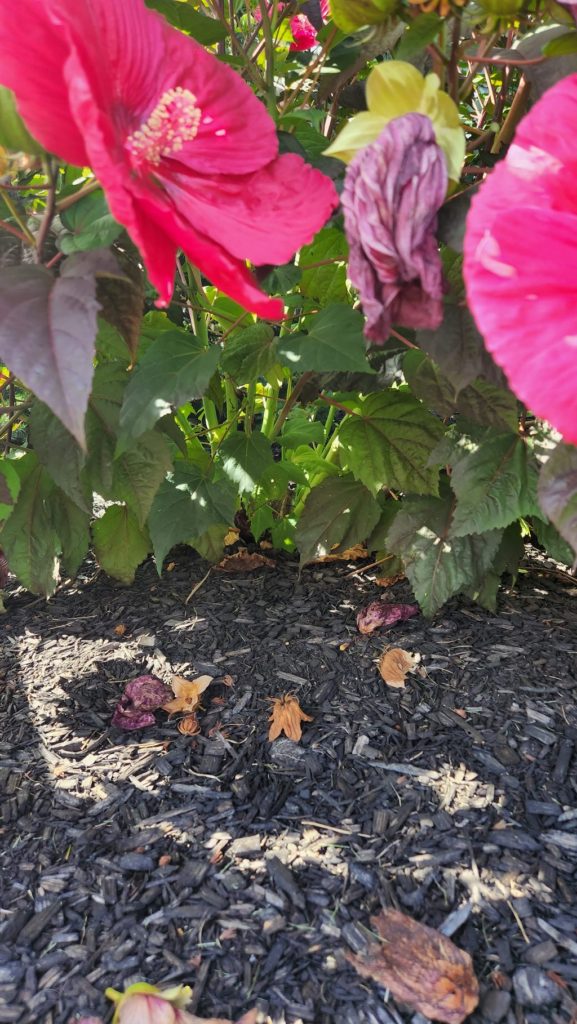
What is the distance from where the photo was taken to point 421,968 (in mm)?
895

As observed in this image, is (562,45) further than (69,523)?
No

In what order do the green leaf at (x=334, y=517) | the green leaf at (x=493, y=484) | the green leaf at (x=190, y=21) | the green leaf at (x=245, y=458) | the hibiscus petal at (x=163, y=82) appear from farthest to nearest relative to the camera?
1. the green leaf at (x=334, y=517)
2. the green leaf at (x=245, y=458)
3. the green leaf at (x=493, y=484)
4. the green leaf at (x=190, y=21)
5. the hibiscus petal at (x=163, y=82)

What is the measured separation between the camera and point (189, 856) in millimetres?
1097

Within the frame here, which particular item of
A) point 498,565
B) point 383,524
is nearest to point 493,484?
point 498,565

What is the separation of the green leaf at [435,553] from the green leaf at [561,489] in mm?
742

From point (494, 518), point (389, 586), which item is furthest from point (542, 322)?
point (389, 586)

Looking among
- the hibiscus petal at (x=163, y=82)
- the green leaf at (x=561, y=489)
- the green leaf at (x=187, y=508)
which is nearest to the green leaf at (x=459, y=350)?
the green leaf at (x=561, y=489)

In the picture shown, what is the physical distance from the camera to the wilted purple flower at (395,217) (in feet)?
1.89

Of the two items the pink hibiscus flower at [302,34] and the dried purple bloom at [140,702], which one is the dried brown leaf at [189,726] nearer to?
the dried purple bloom at [140,702]

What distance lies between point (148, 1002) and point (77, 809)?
0.40 m

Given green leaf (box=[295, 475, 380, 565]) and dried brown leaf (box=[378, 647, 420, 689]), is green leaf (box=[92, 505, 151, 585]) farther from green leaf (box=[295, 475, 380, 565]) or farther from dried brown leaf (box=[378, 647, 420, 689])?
dried brown leaf (box=[378, 647, 420, 689])

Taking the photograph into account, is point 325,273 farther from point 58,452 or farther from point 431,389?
point 58,452

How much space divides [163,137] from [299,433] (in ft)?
3.54

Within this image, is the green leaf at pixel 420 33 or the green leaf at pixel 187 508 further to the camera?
the green leaf at pixel 187 508
